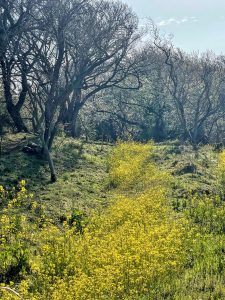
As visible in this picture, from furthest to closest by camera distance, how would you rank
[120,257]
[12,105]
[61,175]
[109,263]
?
[12,105], [61,175], [109,263], [120,257]

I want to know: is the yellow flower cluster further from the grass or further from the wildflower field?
the grass

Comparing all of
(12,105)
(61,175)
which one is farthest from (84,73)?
(61,175)

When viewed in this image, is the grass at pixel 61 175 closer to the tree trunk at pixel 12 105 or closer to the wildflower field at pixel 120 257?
the tree trunk at pixel 12 105

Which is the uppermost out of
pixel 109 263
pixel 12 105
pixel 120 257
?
pixel 12 105

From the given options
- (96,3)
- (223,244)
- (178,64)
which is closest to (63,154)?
(96,3)

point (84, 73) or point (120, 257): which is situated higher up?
point (84, 73)

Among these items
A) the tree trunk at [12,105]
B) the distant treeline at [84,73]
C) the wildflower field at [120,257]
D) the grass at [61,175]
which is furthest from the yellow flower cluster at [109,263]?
the tree trunk at [12,105]

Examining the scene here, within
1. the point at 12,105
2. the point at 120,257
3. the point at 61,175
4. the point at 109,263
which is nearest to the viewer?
the point at 120,257

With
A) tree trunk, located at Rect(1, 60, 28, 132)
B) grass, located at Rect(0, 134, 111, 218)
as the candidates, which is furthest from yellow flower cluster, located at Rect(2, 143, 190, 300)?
tree trunk, located at Rect(1, 60, 28, 132)

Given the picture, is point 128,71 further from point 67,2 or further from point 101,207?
point 101,207

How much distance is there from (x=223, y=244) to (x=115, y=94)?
47.9m

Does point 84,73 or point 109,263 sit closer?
point 109,263

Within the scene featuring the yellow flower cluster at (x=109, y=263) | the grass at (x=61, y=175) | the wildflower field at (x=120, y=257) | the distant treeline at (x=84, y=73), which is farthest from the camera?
the distant treeline at (x=84, y=73)

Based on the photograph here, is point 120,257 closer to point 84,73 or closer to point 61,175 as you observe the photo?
point 61,175
